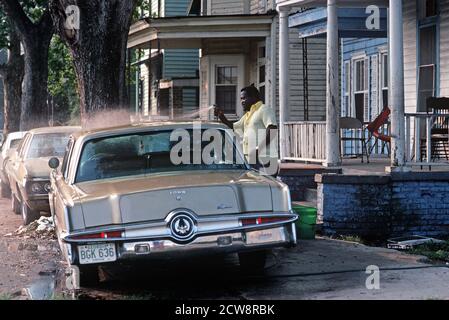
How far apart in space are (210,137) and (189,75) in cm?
1987

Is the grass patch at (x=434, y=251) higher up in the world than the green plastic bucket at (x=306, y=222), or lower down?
lower down

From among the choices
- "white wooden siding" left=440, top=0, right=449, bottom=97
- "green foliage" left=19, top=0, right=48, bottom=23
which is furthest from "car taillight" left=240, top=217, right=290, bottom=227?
"green foliage" left=19, top=0, right=48, bottom=23

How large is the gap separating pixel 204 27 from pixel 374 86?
443cm

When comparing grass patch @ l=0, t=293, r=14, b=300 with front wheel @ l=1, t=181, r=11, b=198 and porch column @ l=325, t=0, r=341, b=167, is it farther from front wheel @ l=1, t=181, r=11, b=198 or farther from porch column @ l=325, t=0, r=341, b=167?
front wheel @ l=1, t=181, r=11, b=198

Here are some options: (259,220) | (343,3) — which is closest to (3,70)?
(343,3)

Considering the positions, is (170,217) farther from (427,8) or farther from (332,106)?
(427,8)

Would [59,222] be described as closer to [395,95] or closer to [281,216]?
[281,216]

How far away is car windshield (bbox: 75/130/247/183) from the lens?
834 centimetres

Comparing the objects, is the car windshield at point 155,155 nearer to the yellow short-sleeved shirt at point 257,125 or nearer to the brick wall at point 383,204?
the yellow short-sleeved shirt at point 257,125

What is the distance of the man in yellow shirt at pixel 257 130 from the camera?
10.1m

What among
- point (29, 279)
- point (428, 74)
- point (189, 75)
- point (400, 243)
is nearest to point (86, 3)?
point (29, 279)

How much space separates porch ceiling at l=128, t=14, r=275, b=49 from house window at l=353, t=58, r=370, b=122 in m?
2.49

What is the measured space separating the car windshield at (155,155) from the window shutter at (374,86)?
30.5 feet

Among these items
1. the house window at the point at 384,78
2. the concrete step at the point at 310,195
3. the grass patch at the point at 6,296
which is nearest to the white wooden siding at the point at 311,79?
the house window at the point at 384,78
